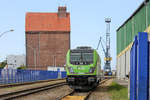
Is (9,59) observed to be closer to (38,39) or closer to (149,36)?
(38,39)

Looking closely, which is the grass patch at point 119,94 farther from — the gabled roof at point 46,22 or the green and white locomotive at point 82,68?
the gabled roof at point 46,22

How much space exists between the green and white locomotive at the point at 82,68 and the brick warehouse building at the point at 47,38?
77072 millimetres

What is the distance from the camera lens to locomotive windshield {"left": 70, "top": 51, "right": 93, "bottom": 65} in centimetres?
2038

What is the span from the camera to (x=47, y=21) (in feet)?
356

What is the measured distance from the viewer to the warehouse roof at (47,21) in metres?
106

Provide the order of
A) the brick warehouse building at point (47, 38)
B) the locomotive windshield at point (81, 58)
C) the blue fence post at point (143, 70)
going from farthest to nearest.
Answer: the brick warehouse building at point (47, 38) < the locomotive windshield at point (81, 58) < the blue fence post at point (143, 70)

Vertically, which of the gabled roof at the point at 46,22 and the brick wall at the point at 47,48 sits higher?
the gabled roof at the point at 46,22

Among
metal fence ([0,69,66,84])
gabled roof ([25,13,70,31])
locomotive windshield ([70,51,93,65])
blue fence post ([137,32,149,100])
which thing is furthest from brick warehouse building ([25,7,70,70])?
blue fence post ([137,32,149,100])

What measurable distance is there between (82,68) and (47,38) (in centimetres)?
8508

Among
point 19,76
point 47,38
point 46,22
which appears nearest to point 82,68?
point 19,76

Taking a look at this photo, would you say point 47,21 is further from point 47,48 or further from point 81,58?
point 81,58

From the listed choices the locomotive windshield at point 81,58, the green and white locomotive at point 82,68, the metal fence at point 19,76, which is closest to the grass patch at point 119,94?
the green and white locomotive at point 82,68

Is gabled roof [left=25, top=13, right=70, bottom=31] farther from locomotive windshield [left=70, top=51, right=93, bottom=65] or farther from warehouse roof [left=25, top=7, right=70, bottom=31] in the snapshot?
locomotive windshield [left=70, top=51, right=93, bottom=65]

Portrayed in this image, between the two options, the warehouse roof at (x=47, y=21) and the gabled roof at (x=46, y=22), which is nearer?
the gabled roof at (x=46, y=22)
